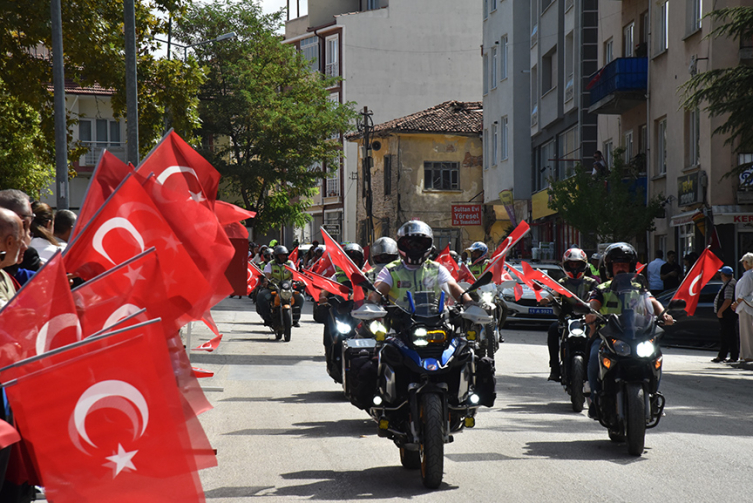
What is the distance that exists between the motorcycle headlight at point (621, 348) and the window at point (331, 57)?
5980 cm

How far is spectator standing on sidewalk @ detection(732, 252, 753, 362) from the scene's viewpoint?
16234mm

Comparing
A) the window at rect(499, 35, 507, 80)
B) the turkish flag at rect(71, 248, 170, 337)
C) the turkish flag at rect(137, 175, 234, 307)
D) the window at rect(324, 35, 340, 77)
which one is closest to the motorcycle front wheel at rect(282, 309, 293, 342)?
the turkish flag at rect(137, 175, 234, 307)

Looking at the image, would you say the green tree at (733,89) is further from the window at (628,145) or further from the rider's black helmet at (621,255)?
the window at (628,145)

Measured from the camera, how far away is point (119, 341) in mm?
3770

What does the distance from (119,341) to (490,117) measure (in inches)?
1774

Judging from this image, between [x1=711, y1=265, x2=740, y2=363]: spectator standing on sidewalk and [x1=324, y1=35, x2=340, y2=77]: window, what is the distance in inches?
2034

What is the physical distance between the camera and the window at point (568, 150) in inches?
1410

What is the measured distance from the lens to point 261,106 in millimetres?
45219

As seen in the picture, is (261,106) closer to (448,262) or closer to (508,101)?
(508,101)

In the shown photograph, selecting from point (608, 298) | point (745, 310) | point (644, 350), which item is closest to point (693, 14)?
point (745, 310)

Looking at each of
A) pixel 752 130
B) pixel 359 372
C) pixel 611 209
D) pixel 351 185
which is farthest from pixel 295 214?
pixel 359 372

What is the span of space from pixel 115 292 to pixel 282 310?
16.1 meters

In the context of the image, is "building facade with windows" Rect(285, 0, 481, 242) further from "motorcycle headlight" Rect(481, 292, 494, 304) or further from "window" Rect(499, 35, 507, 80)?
"motorcycle headlight" Rect(481, 292, 494, 304)

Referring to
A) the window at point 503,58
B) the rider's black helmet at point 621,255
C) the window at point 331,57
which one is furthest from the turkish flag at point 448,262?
the window at point 331,57
